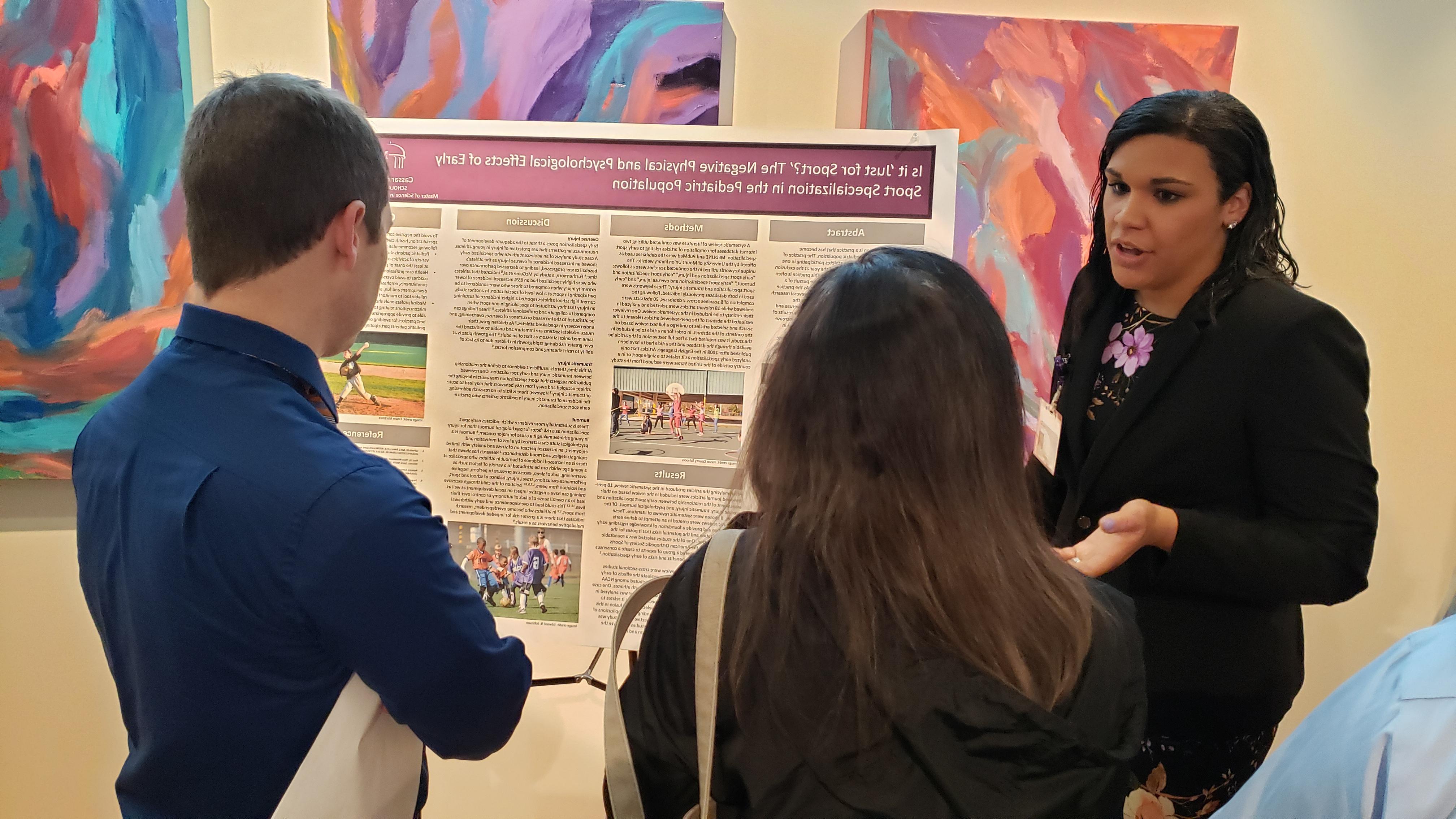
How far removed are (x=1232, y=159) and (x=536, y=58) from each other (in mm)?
1428

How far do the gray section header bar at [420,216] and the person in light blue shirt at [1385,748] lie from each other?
171 centimetres

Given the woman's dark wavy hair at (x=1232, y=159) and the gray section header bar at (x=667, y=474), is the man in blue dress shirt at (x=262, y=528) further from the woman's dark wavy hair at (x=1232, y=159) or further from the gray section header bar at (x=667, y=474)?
the woman's dark wavy hair at (x=1232, y=159)

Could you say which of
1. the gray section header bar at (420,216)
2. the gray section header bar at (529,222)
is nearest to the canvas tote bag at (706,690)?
the gray section header bar at (529,222)

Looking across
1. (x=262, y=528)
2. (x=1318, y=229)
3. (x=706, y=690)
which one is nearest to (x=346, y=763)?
(x=262, y=528)

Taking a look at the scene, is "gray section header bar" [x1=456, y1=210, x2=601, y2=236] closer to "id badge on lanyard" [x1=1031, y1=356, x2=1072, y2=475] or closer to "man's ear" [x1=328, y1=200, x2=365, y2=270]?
"man's ear" [x1=328, y1=200, x2=365, y2=270]

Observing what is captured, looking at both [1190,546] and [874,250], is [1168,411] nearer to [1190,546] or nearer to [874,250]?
[1190,546]

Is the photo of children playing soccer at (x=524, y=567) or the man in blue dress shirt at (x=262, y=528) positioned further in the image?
the photo of children playing soccer at (x=524, y=567)

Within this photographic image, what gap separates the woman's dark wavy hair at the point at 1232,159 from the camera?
4.09 ft

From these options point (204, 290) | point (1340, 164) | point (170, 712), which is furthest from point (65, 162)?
point (1340, 164)

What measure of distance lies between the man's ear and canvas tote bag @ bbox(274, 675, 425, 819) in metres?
0.51

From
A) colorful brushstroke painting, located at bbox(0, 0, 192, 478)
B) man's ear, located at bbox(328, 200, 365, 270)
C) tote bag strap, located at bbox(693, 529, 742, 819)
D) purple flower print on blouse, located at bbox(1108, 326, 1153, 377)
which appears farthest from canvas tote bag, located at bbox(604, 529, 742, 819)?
colorful brushstroke painting, located at bbox(0, 0, 192, 478)

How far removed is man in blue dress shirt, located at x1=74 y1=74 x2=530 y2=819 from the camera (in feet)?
2.85

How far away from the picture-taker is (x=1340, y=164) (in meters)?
1.94

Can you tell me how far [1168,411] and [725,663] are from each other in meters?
0.88
